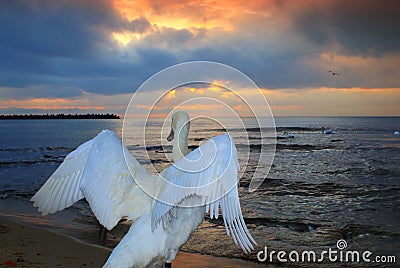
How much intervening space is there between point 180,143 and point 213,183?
1254 mm

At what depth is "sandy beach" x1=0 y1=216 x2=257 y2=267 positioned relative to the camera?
589 centimetres

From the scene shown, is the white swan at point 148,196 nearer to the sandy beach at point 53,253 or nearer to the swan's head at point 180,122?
the swan's head at point 180,122

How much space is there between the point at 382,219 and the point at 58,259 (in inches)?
281

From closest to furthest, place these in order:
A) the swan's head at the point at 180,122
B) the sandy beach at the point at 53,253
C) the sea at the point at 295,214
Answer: the swan's head at the point at 180,122 → the sandy beach at the point at 53,253 → the sea at the point at 295,214

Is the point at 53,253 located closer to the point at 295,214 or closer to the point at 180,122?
the point at 180,122

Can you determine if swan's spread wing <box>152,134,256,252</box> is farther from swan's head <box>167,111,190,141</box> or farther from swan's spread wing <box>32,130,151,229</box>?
swan's head <box>167,111,190,141</box>

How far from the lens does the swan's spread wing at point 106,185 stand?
460cm

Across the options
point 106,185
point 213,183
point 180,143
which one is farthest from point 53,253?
Answer: point 213,183

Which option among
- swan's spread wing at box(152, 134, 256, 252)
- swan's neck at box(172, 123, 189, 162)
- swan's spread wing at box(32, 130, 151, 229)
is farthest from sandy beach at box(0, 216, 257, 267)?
swan's spread wing at box(152, 134, 256, 252)

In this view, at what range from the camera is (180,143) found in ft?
16.0

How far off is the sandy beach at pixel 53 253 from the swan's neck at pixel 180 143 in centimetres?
243

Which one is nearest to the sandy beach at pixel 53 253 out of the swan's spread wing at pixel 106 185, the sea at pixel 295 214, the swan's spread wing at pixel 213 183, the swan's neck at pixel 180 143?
the sea at pixel 295 214

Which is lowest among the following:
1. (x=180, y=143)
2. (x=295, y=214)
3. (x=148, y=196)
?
(x=295, y=214)

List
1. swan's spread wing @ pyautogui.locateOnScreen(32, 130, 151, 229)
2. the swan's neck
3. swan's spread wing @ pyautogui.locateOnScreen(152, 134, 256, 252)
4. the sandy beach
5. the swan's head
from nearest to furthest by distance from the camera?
swan's spread wing @ pyautogui.locateOnScreen(152, 134, 256, 252) → swan's spread wing @ pyautogui.locateOnScreen(32, 130, 151, 229) → the swan's neck → the swan's head → the sandy beach
